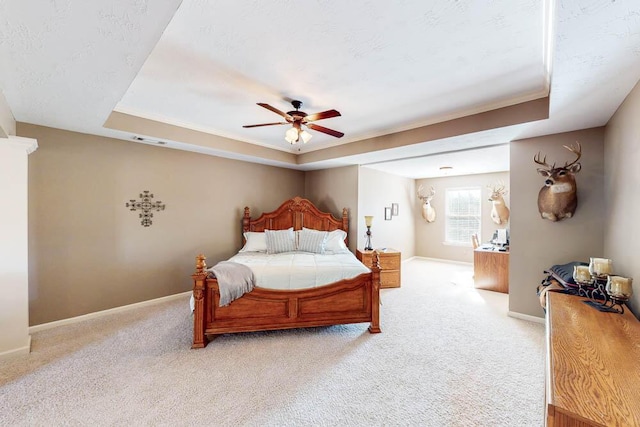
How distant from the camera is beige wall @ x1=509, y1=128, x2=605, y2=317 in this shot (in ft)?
9.30

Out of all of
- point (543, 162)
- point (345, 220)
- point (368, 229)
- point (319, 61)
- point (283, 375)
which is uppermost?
point (319, 61)

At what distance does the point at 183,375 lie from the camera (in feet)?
7.23

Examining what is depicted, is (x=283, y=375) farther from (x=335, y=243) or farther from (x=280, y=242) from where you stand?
(x=335, y=243)

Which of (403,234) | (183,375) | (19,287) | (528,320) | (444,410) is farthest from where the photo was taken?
(403,234)

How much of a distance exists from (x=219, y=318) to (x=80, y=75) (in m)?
2.37

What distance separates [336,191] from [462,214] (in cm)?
369

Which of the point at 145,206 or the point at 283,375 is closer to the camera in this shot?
the point at 283,375

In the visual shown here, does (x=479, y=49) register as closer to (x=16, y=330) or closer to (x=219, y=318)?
(x=219, y=318)

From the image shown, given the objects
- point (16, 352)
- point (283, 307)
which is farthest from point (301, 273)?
point (16, 352)

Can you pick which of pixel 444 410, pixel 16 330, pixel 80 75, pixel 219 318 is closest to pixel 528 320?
pixel 444 410

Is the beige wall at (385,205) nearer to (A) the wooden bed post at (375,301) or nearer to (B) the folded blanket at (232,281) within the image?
(A) the wooden bed post at (375,301)

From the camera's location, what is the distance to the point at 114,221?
3.53 m

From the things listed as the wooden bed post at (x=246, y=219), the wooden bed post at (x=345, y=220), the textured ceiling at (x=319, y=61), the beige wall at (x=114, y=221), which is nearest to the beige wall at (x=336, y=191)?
the wooden bed post at (x=345, y=220)

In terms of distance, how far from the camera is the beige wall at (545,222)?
2.83 metres
